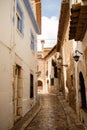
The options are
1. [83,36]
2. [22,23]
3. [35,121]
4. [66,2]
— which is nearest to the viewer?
[83,36]

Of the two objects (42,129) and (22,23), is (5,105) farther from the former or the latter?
(22,23)

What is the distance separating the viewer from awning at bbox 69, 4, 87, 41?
577cm

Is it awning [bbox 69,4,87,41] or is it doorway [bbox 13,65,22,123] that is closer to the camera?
awning [bbox 69,4,87,41]

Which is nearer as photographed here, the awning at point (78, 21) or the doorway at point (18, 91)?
the awning at point (78, 21)

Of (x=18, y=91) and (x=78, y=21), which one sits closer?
(x=78, y=21)

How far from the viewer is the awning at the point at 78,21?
577 centimetres

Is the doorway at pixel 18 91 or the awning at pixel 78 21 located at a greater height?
the awning at pixel 78 21

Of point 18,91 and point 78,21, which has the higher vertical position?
point 78,21

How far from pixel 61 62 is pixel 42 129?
38.7 ft

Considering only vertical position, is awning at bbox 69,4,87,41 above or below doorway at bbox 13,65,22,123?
above

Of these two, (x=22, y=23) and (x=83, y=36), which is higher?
(x=22, y=23)

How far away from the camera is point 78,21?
247 inches

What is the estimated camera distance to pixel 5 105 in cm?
677

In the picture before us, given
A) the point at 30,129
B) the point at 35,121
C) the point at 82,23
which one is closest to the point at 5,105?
the point at 30,129
